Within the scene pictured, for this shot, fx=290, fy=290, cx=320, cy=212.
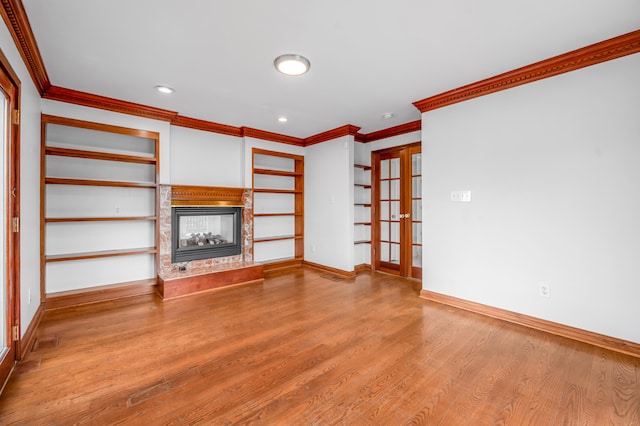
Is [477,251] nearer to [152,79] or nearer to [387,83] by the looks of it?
[387,83]

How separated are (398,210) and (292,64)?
2984 mm

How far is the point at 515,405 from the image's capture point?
1700 mm

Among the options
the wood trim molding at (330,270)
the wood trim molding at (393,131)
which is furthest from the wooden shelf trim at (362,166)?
the wood trim molding at (330,270)

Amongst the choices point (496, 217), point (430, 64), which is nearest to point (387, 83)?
point (430, 64)

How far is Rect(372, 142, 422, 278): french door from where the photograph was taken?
4.50 m

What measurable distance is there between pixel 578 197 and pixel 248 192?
4050 mm

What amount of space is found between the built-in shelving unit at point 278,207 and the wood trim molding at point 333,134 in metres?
0.40

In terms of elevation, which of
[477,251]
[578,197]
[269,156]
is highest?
[269,156]

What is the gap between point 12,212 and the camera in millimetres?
2086

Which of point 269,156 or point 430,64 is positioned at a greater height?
point 430,64

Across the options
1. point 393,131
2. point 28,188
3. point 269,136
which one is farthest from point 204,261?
point 393,131

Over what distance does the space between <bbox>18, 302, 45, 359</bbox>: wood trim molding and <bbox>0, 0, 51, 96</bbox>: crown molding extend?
7.24 feet

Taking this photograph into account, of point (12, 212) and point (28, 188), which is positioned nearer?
point (12, 212)

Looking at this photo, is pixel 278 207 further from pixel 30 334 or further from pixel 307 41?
pixel 30 334
